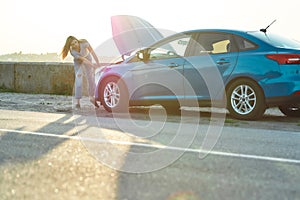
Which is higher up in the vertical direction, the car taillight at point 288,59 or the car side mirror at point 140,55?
the car taillight at point 288,59

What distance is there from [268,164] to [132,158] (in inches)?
50.4

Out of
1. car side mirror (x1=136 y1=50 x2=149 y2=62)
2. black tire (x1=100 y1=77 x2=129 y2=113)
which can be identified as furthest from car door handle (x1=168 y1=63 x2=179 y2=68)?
black tire (x1=100 y1=77 x2=129 y2=113)

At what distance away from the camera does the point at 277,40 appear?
912 cm

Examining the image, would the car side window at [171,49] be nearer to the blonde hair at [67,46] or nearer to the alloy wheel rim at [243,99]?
the alloy wheel rim at [243,99]

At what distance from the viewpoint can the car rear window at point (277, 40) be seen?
8.88 m

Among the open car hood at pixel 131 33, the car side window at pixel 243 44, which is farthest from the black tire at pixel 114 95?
the open car hood at pixel 131 33

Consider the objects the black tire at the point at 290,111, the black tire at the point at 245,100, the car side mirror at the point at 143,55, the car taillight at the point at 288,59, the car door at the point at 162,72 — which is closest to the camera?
the car taillight at the point at 288,59

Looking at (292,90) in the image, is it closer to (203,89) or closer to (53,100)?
(203,89)

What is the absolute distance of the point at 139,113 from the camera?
1021 cm

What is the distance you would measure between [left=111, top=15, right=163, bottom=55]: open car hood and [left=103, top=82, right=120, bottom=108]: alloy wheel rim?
8672mm

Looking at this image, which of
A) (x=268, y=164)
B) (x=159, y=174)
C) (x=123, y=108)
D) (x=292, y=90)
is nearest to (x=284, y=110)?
(x=292, y=90)

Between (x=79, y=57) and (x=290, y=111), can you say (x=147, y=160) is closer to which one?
(x=290, y=111)

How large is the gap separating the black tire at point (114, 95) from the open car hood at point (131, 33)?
8618mm

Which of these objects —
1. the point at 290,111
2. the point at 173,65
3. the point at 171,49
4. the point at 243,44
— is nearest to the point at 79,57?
the point at 171,49
